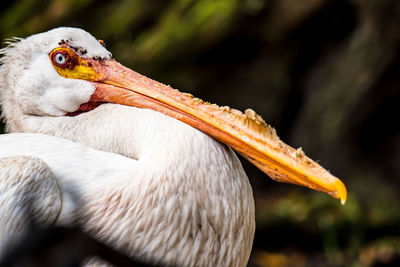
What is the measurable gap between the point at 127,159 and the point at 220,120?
41 centimetres

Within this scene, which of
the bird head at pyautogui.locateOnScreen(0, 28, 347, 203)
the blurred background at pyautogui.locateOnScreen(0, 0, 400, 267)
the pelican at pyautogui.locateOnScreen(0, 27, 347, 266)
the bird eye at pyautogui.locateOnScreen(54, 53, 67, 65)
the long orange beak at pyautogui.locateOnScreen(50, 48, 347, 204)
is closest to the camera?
the pelican at pyautogui.locateOnScreen(0, 27, 347, 266)

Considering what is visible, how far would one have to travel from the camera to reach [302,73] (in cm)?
603

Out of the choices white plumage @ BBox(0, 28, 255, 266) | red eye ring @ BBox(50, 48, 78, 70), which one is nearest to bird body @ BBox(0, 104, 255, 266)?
white plumage @ BBox(0, 28, 255, 266)

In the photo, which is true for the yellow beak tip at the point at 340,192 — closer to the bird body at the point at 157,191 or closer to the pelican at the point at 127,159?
the pelican at the point at 127,159

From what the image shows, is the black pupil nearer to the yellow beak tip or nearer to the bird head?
the bird head

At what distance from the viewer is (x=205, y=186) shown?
6.78 feet

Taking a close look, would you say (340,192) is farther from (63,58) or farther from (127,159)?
(63,58)

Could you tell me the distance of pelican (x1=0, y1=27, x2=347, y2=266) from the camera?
196 cm

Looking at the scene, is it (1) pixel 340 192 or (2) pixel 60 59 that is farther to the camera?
(2) pixel 60 59

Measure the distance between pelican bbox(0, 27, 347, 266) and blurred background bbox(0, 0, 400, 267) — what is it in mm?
2892

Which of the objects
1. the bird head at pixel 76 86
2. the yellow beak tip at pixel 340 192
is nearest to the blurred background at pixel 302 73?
the bird head at pixel 76 86

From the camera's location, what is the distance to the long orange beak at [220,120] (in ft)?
6.92

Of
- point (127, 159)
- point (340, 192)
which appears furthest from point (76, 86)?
point (340, 192)

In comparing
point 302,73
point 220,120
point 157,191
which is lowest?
point 157,191
